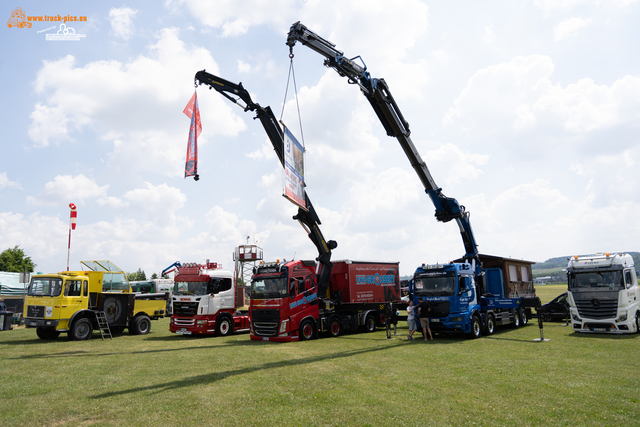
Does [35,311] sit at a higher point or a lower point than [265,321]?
higher

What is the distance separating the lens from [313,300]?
1681 cm

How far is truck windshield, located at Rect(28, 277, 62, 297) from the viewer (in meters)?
16.5

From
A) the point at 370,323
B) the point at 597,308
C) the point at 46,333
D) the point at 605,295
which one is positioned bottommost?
the point at 370,323

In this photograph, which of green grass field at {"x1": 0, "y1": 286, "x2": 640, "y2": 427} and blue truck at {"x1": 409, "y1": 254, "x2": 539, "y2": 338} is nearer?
green grass field at {"x1": 0, "y1": 286, "x2": 640, "y2": 427}

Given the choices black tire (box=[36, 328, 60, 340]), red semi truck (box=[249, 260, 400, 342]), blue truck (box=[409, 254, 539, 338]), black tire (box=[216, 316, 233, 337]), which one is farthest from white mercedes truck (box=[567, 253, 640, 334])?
black tire (box=[36, 328, 60, 340])

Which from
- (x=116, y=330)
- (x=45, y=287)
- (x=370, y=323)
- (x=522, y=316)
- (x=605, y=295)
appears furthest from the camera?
(x=116, y=330)

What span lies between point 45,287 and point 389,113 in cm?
1605

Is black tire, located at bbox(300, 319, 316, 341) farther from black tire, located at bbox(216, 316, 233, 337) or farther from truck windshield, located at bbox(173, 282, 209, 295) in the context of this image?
truck windshield, located at bbox(173, 282, 209, 295)

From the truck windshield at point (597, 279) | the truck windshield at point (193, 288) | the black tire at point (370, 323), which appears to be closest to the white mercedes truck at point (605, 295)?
the truck windshield at point (597, 279)

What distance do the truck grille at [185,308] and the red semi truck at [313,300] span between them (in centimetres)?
345

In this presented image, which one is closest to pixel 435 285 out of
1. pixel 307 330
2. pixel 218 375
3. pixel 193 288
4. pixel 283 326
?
pixel 307 330

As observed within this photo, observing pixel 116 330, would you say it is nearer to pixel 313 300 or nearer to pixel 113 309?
pixel 113 309

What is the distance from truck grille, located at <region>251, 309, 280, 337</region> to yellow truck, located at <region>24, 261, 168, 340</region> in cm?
702

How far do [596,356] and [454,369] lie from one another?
175 inches
